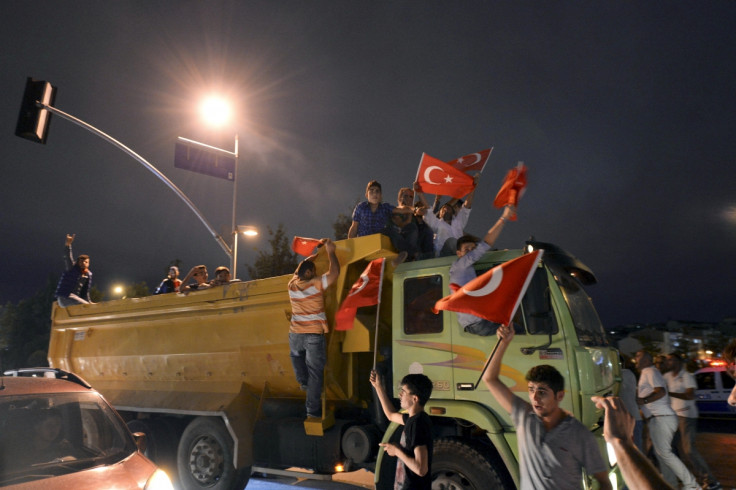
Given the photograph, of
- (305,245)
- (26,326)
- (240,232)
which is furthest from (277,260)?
(26,326)

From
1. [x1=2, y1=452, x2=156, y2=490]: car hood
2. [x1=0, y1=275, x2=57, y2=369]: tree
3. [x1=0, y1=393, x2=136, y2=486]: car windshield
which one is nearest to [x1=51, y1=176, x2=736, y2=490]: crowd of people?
[x1=2, y1=452, x2=156, y2=490]: car hood

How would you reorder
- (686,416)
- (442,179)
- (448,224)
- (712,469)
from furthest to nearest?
(712,469)
(686,416)
(442,179)
(448,224)

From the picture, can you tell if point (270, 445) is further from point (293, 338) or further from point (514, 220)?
point (514, 220)

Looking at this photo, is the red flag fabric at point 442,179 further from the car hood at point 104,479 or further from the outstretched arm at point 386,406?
the car hood at point 104,479

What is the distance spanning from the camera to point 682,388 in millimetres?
7102

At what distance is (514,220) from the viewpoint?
488 cm

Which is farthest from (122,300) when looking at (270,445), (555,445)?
(555,445)

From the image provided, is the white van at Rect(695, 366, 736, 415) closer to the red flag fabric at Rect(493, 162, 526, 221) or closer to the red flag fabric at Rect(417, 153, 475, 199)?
the red flag fabric at Rect(417, 153, 475, 199)

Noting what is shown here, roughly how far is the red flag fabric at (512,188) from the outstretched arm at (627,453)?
10.8 feet

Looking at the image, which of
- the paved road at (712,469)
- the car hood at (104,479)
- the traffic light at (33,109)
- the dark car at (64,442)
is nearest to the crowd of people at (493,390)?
the paved road at (712,469)

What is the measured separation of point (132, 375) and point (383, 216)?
15.5ft

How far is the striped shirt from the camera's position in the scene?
5363 millimetres

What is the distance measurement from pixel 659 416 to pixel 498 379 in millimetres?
4878

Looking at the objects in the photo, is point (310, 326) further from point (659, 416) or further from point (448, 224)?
point (659, 416)
